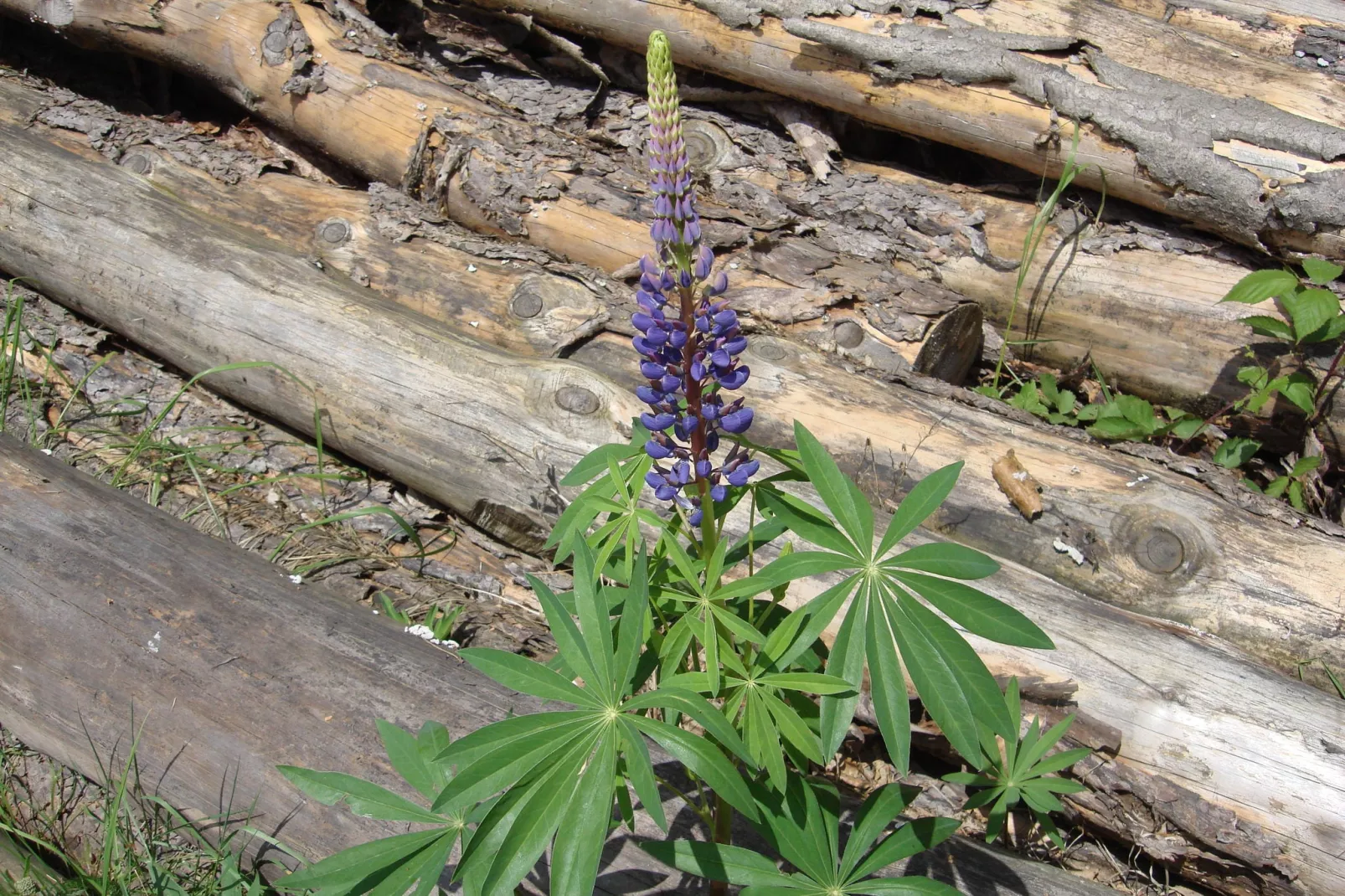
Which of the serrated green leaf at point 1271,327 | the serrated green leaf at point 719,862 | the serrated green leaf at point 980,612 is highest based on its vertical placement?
the serrated green leaf at point 1271,327

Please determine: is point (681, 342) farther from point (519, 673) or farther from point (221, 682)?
point (221, 682)

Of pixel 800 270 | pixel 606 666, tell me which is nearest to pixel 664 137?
pixel 606 666

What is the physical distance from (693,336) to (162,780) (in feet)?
5.11

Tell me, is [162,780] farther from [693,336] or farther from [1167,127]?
[1167,127]

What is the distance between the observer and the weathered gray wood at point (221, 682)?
1.97 m

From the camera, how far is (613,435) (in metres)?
2.77

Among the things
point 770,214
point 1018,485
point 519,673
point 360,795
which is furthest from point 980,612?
point 770,214

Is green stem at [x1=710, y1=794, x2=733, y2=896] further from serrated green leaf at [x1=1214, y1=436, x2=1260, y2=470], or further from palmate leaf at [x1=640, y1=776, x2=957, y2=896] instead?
serrated green leaf at [x1=1214, y1=436, x2=1260, y2=470]

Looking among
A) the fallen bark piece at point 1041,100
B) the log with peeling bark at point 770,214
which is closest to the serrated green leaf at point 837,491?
the log with peeling bark at point 770,214

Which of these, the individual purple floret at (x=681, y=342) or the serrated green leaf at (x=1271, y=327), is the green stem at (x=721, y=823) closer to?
the individual purple floret at (x=681, y=342)

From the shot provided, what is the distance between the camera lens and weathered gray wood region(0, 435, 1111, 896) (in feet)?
6.45

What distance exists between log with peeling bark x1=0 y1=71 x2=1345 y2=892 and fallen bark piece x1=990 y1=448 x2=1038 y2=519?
37mm

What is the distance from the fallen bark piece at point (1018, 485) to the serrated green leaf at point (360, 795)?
1.82 meters

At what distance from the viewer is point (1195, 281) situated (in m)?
3.45
